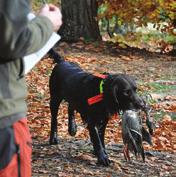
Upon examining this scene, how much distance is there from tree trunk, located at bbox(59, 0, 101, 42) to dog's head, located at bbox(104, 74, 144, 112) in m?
10.1

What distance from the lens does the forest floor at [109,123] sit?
19.0 ft

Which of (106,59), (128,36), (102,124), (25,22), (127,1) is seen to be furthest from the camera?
(128,36)

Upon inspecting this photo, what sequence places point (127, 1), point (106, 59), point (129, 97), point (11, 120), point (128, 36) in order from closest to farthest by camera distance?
1. point (11, 120)
2. point (129, 97)
3. point (106, 59)
4. point (127, 1)
5. point (128, 36)

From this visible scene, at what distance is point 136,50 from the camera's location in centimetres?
1547

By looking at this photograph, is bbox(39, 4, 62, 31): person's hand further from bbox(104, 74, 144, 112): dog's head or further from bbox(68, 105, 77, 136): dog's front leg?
bbox(68, 105, 77, 136): dog's front leg

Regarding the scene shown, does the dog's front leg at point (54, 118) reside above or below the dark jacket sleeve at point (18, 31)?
Result: below

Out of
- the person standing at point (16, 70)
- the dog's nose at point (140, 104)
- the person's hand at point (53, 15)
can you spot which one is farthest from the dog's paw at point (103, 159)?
the person's hand at point (53, 15)

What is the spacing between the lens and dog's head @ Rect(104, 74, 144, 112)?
17.6 ft

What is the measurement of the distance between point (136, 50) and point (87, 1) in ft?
6.56

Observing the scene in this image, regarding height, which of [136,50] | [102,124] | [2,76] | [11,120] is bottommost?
[136,50]

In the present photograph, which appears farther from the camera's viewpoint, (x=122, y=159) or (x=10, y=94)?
(x=122, y=159)

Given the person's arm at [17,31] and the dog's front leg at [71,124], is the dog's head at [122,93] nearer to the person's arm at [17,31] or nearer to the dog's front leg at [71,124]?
the dog's front leg at [71,124]

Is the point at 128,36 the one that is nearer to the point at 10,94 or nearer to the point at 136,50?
the point at 136,50

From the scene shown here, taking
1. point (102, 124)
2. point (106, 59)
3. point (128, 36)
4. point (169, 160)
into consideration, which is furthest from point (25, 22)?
point (128, 36)
